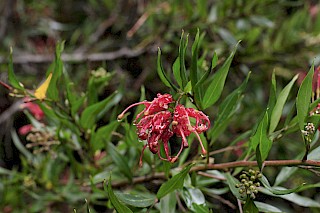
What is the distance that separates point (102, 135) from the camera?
31.8 inches

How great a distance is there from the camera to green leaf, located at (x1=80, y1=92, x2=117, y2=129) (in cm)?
76

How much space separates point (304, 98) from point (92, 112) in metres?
0.37

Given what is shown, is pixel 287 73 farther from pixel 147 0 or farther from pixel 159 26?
pixel 147 0

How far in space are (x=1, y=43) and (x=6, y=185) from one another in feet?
2.23

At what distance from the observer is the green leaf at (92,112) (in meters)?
0.76

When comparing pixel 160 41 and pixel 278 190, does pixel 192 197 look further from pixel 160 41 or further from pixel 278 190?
pixel 160 41

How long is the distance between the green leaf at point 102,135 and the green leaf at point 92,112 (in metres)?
0.02

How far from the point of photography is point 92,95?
820mm

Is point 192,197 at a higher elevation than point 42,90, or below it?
below

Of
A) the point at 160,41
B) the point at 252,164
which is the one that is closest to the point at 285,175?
the point at 252,164

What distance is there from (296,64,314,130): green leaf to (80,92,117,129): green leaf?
0.32 metres

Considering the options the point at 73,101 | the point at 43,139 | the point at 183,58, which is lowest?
the point at 43,139

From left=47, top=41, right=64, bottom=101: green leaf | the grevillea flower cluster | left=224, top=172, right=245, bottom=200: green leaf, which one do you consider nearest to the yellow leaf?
left=47, top=41, right=64, bottom=101: green leaf

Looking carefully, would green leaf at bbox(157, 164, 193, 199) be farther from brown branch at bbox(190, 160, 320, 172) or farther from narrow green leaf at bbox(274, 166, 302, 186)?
narrow green leaf at bbox(274, 166, 302, 186)
